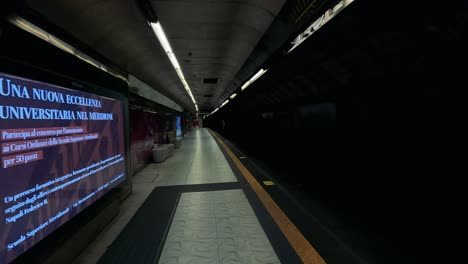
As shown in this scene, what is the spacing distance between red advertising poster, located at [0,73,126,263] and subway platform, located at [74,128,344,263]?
61 centimetres

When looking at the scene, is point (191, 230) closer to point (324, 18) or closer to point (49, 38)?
point (49, 38)

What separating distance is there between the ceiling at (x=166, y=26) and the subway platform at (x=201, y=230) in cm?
237

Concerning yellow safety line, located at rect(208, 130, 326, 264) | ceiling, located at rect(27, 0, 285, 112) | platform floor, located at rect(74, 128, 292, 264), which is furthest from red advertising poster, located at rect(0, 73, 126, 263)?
yellow safety line, located at rect(208, 130, 326, 264)

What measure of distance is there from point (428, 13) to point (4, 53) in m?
3.45

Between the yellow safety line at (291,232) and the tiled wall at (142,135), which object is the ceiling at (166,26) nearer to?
the tiled wall at (142,135)

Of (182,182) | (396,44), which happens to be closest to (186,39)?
(182,182)

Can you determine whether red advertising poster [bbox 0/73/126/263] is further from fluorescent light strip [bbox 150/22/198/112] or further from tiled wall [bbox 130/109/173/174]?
tiled wall [bbox 130/109/173/174]

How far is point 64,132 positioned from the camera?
186 centimetres

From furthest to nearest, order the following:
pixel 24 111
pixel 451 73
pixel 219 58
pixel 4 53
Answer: pixel 219 58 → pixel 451 73 → pixel 24 111 → pixel 4 53

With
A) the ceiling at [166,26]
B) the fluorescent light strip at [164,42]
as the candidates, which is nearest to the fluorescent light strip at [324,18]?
the ceiling at [166,26]

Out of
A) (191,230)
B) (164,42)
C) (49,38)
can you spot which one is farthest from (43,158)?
(164,42)

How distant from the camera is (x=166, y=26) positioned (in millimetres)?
3705

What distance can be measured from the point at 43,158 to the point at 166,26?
3010 mm

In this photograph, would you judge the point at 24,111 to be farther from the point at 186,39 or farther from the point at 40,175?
the point at 186,39
